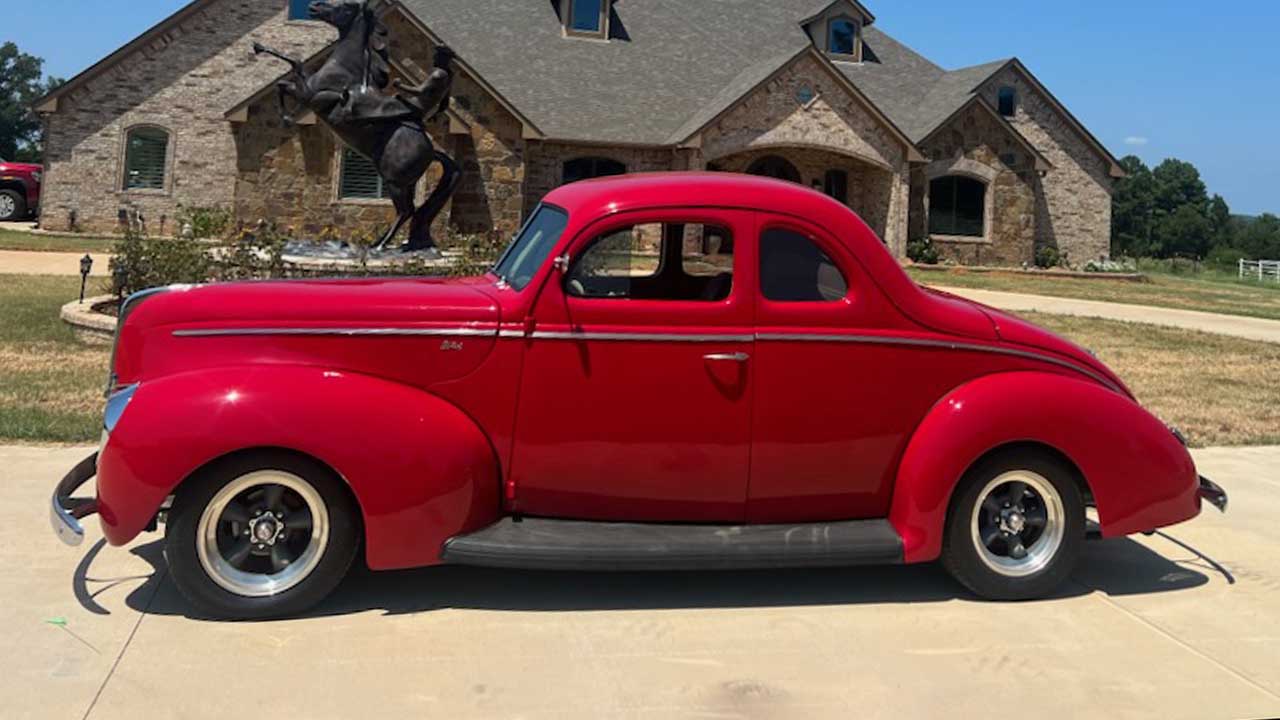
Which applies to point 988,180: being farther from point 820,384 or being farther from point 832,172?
point 820,384

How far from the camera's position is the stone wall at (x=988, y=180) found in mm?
28922

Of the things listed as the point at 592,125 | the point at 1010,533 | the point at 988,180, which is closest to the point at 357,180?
the point at 592,125

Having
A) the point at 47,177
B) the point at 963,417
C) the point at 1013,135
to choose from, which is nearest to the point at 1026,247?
the point at 1013,135

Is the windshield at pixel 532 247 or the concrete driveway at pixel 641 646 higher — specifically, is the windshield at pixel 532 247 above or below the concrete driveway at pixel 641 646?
above

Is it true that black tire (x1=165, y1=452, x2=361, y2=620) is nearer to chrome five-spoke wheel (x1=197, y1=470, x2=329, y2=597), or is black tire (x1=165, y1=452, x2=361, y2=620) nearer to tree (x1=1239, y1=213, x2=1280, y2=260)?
chrome five-spoke wheel (x1=197, y1=470, x2=329, y2=597)

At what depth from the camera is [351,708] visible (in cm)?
337

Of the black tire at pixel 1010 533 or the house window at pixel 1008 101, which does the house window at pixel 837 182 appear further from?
the black tire at pixel 1010 533

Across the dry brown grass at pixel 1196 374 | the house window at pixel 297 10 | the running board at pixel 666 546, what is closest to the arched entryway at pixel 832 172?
the house window at pixel 297 10

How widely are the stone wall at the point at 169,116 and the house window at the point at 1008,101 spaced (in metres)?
19.5

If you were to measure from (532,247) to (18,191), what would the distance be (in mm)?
30872

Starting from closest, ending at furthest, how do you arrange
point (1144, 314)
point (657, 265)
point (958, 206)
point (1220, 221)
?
1. point (657, 265)
2. point (1144, 314)
3. point (958, 206)
4. point (1220, 221)

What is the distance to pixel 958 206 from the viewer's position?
97.2 feet

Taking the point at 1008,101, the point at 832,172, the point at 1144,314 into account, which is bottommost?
the point at 1144,314

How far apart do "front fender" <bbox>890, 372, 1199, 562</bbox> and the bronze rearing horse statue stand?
833 centimetres
